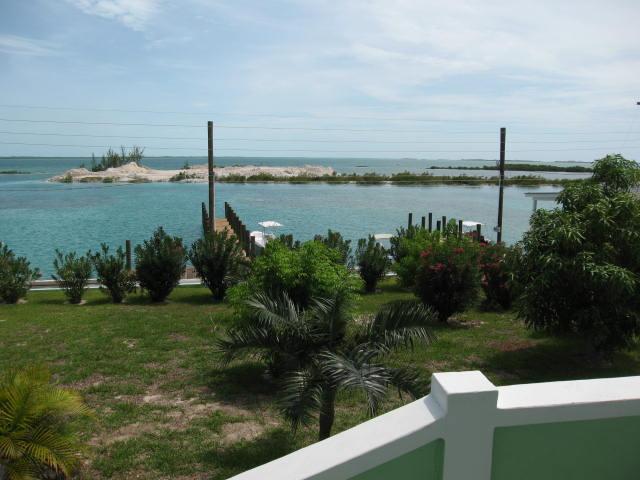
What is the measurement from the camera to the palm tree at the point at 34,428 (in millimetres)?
4762

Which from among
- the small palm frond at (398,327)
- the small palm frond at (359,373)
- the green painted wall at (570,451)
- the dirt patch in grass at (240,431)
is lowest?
the dirt patch in grass at (240,431)

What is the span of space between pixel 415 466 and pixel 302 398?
8.91 ft

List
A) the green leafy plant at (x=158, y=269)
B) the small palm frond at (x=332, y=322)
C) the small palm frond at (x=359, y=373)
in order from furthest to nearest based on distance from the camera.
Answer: the green leafy plant at (x=158, y=269)
the small palm frond at (x=332, y=322)
the small palm frond at (x=359, y=373)

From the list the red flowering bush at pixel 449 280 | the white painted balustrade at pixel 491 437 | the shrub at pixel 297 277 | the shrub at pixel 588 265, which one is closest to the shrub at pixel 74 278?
the shrub at pixel 297 277

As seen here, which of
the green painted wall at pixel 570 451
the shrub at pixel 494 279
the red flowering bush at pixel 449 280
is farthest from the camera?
the shrub at pixel 494 279

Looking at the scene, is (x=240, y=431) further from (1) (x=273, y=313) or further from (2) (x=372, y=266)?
(2) (x=372, y=266)

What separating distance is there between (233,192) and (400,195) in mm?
19373

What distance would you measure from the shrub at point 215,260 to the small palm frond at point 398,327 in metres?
8.79

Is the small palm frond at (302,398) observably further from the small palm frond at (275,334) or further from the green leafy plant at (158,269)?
the green leafy plant at (158,269)

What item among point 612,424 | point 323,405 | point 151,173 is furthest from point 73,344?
point 151,173

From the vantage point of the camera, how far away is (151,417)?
664 cm

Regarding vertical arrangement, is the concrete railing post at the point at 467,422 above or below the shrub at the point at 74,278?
above

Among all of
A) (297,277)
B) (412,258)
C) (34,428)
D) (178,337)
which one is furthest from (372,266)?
(34,428)

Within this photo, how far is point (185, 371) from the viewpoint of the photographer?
27.3ft
